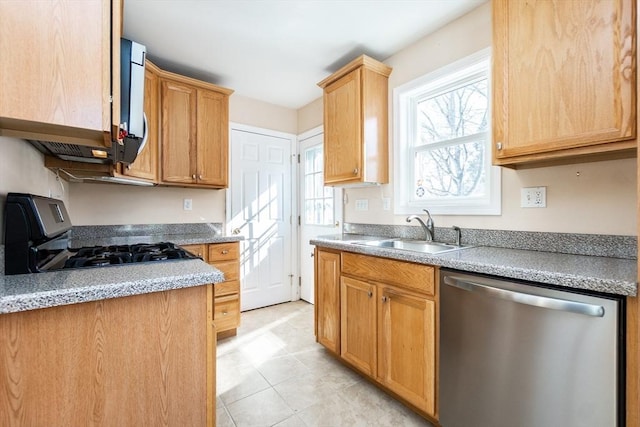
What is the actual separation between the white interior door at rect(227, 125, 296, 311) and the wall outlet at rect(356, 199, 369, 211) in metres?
1.13

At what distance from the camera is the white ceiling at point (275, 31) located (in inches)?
74.9

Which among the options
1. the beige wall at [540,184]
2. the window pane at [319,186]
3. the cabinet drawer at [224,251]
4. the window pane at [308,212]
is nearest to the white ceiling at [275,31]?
the beige wall at [540,184]

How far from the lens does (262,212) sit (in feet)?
11.3

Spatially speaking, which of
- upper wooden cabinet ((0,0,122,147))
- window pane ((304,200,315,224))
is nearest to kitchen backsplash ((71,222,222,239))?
window pane ((304,200,315,224))

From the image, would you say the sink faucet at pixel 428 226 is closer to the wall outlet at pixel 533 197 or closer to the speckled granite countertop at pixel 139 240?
the wall outlet at pixel 533 197

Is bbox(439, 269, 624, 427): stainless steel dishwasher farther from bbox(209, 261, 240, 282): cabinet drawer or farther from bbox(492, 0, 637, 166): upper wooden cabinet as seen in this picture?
bbox(209, 261, 240, 282): cabinet drawer

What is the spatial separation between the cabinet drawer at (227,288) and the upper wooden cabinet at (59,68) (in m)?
1.87

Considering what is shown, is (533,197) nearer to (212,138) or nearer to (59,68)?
(59,68)

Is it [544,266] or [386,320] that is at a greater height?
[544,266]

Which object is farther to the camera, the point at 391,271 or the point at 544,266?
the point at 391,271

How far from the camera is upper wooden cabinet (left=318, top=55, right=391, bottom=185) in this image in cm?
236

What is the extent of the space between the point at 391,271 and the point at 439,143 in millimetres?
1129

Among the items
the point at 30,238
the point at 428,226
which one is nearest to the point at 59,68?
the point at 30,238

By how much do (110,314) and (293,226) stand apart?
2.81 metres
